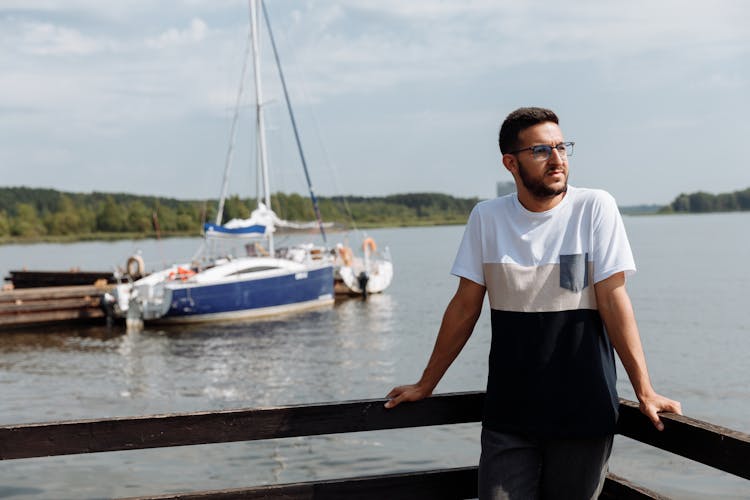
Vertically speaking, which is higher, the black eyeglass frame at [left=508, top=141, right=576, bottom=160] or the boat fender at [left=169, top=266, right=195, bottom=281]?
the black eyeglass frame at [left=508, top=141, right=576, bottom=160]

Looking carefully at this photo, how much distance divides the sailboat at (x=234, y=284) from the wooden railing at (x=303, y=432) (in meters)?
26.4

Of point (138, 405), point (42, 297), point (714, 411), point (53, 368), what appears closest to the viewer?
point (714, 411)

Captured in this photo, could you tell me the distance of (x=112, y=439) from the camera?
11.0ft

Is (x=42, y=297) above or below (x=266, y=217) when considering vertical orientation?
below

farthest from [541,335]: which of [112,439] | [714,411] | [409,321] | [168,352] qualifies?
[409,321]

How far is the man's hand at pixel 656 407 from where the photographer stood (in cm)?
300

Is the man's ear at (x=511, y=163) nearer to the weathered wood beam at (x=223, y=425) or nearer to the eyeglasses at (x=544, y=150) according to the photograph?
the eyeglasses at (x=544, y=150)

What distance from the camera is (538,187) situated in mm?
3102

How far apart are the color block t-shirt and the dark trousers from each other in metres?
0.07

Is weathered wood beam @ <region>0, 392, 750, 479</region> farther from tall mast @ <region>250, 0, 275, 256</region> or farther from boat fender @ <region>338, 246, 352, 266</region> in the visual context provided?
boat fender @ <region>338, 246, 352, 266</region>

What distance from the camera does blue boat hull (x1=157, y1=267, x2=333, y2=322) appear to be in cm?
2955

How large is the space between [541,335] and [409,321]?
94.2 ft

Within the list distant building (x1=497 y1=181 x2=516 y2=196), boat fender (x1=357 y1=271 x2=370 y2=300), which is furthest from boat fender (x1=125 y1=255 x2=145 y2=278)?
distant building (x1=497 y1=181 x2=516 y2=196)

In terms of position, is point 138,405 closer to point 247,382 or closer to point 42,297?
point 247,382
